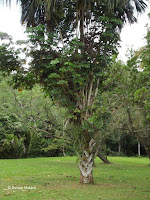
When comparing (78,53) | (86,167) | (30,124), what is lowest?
(86,167)

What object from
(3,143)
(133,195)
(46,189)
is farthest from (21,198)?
(3,143)

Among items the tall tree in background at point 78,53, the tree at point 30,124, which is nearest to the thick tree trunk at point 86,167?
the tall tree in background at point 78,53

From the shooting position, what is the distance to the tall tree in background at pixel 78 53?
732 cm

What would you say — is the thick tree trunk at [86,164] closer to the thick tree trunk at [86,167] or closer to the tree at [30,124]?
the thick tree trunk at [86,167]

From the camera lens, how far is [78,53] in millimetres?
7266

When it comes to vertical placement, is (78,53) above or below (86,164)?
above

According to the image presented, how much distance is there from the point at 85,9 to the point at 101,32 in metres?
0.87

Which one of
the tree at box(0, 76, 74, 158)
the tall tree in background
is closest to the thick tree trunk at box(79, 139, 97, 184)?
the tall tree in background

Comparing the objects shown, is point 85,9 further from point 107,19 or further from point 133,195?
point 133,195

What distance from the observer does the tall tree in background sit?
732cm

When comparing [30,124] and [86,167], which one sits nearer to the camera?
[86,167]

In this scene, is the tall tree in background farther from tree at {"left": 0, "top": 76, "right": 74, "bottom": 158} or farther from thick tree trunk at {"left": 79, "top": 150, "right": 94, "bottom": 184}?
tree at {"left": 0, "top": 76, "right": 74, "bottom": 158}

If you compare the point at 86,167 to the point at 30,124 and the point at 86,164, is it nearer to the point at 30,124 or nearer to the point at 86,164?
the point at 86,164

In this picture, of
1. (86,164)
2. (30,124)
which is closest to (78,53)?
(86,164)
